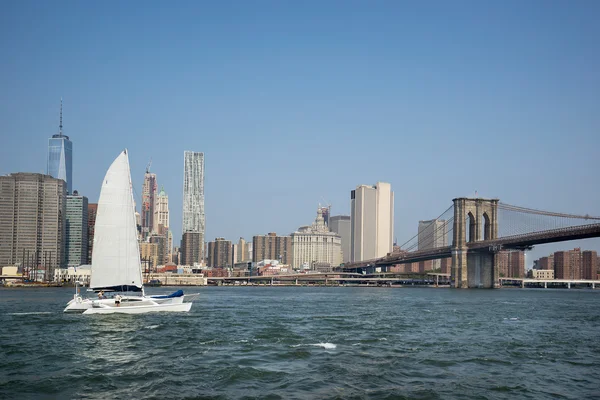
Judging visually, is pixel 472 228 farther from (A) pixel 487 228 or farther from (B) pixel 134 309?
(B) pixel 134 309

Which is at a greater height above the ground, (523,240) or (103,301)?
(523,240)

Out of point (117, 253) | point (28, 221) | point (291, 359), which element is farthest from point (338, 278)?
point (291, 359)

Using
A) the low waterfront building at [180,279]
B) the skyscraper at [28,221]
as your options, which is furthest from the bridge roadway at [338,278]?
the skyscraper at [28,221]

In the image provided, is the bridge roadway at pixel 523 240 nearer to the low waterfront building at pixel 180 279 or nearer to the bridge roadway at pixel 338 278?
the bridge roadway at pixel 338 278

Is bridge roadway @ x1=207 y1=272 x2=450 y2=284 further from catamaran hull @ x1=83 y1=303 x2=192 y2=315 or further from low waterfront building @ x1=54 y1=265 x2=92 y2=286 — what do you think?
catamaran hull @ x1=83 y1=303 x2=192 y2=315

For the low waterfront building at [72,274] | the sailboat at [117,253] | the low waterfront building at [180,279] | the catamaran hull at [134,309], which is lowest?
the low waterfront building at [180,279]

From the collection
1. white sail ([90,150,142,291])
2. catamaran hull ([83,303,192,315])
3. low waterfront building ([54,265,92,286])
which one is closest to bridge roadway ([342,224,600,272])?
catamaran hull ([83,303,192,315])

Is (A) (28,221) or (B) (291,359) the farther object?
(A) (28,221)

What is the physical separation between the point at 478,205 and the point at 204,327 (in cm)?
10364

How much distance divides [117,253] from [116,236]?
120cm

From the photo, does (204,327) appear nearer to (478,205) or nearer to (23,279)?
(478,205)

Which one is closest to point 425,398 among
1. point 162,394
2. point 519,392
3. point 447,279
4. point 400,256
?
point 519,392

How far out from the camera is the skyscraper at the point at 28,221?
183 m

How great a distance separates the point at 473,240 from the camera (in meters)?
130
